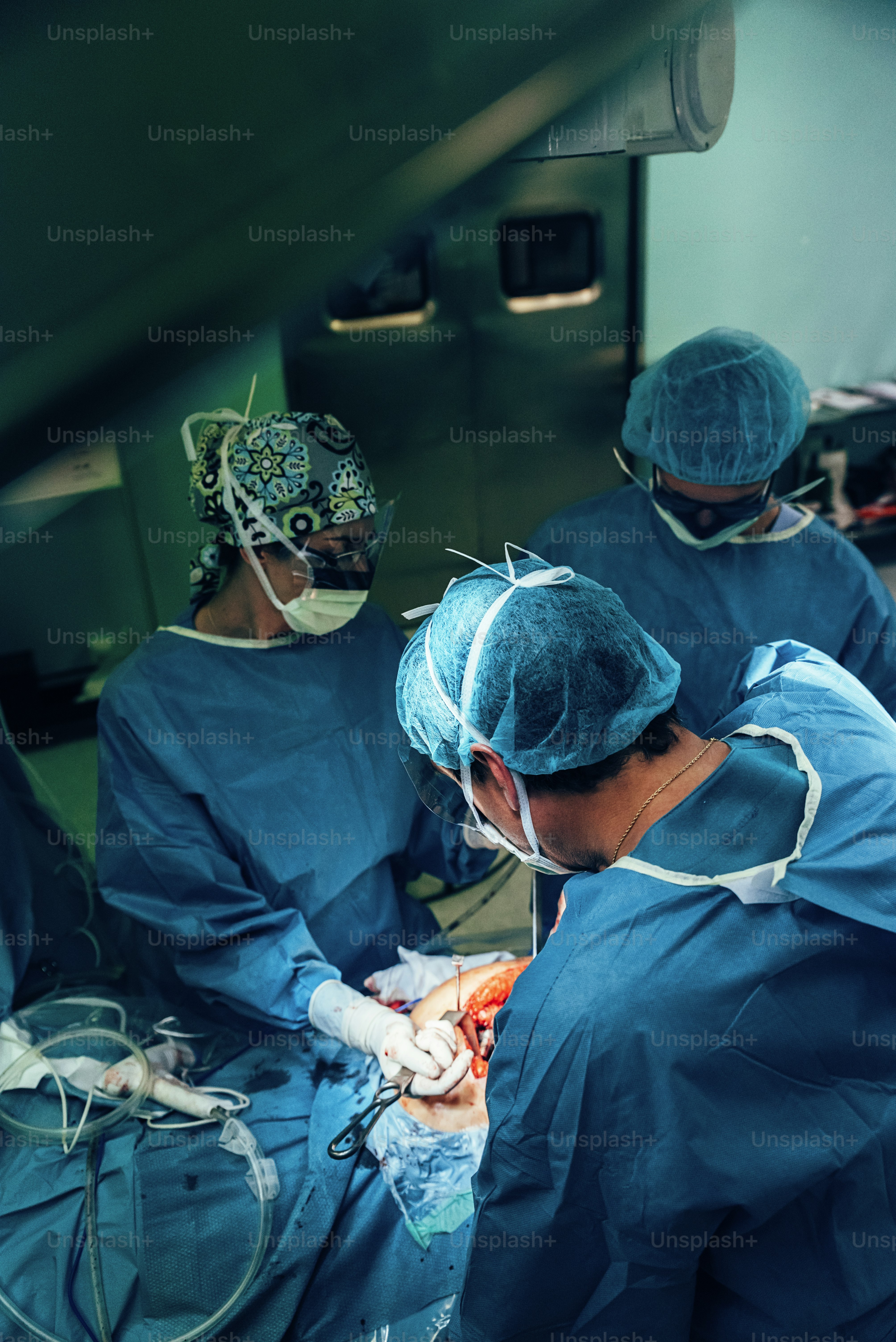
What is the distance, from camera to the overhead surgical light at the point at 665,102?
4.43 feet

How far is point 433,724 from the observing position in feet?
3.85

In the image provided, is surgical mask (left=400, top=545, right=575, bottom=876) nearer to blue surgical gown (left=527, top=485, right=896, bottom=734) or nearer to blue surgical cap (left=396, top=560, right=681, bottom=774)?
blue surgical cap (left=396, top=560, right=681, bottom=774)

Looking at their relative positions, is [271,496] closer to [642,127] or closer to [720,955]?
[642,127]

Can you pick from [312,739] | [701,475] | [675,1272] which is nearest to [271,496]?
[312,739]

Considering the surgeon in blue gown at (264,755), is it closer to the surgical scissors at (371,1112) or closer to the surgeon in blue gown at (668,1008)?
the surgical scissors at (371,1112)

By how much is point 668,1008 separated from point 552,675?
36cm

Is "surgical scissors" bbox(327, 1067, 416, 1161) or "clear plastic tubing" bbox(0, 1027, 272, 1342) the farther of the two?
"surgical scissors" bbox(327, 1067, 416, 1161)

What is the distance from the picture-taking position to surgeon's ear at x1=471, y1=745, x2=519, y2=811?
3.75 feet

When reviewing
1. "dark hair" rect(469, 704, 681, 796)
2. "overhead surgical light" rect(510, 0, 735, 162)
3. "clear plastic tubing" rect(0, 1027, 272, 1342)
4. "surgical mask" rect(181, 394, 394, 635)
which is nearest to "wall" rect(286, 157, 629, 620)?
"surgical mask" rect(181, 394, 394, 635)

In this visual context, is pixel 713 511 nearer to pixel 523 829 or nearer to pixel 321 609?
pixel 321 609

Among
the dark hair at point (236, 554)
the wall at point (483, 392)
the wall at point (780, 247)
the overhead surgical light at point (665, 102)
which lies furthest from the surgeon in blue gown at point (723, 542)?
the wall at point (483, 392)

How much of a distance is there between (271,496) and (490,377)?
8.35ft

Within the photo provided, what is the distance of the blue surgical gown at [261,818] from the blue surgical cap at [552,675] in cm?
71

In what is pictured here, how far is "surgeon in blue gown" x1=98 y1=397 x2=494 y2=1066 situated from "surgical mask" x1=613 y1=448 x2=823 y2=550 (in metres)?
0.59
